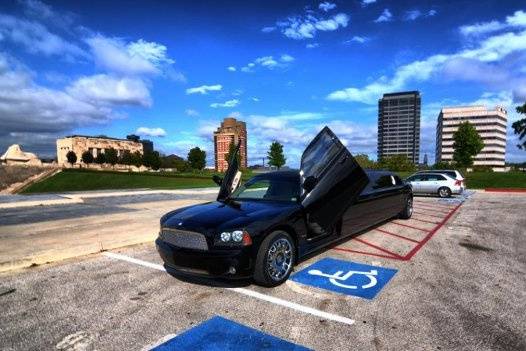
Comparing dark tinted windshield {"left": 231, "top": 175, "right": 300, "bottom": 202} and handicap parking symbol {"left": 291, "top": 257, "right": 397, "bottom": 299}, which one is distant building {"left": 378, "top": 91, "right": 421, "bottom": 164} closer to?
dark tinted windshield {"left": 231, "top": 175, "right": 300, "bottom": 202}

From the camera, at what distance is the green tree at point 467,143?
1820 inches

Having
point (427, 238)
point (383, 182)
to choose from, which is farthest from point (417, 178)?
point (427, 238)

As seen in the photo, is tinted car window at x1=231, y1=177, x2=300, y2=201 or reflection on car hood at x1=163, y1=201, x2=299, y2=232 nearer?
reflection on car hood at x1=163, y1=201, x2=299, y2=232

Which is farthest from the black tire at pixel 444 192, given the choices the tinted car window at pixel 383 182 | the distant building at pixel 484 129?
the distant building at pixel 484 129

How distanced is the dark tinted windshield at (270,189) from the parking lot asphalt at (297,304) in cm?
116

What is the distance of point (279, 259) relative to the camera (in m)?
4.93

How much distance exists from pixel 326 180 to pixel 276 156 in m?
76.3

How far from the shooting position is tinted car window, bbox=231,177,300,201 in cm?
583

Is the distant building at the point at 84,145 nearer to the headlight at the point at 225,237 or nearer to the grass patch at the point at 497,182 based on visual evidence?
the grass patch at the point at 497,182

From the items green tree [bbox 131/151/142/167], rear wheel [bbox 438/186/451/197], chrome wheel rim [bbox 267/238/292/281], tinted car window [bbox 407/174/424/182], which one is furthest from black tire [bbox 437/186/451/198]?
green tree [bbox 131/151/142/167]

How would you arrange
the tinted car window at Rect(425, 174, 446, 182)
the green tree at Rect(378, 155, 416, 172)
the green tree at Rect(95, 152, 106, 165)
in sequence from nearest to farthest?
the tinted car window at Rect(425, 174, 446, 182)
the green tree at Rect(378, 155, 416, 172)
the green tree at Rect(95, 152, 106, 165)

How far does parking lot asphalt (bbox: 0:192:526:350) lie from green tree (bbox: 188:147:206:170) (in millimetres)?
84246

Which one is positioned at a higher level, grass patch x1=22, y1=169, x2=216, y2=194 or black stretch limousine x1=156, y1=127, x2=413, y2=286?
black stretch limousine x1=156, y1=127, x2=413, y2=286

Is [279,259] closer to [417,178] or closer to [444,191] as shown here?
[444,191]
